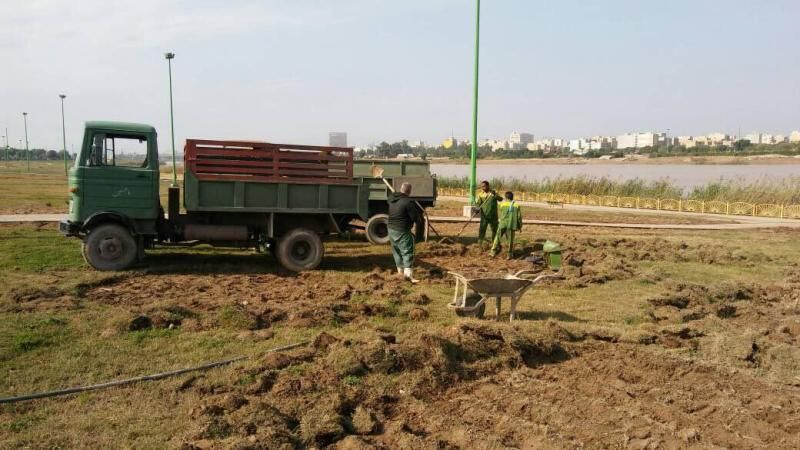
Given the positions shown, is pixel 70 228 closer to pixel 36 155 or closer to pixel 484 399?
pixel 484 399

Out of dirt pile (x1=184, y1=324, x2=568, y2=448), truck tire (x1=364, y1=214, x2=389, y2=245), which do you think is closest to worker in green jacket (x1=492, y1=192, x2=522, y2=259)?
truck tire (x1=364, y1=214, x2=389, y2=245)

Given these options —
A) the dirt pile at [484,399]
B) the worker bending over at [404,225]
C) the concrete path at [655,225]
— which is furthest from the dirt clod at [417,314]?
the concrete path at [655,225]

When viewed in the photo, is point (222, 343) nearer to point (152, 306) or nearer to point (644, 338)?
point (152, 306)

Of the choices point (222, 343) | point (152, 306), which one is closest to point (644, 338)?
point (222, 343)

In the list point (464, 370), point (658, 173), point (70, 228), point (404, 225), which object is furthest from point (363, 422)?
point (658, 173)

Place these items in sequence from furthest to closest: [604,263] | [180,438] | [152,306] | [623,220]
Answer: [623,220], [604,263], [152,306], [180,438]

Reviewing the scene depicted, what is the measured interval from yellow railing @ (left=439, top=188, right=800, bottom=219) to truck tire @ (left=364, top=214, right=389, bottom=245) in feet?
63.2

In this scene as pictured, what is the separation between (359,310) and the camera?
28.0ft

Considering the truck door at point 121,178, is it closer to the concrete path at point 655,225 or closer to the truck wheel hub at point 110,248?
the truck wheel hub at point 110,248

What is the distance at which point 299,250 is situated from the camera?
12.1m

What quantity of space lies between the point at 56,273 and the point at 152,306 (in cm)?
361

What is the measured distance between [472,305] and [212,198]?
5.18 m

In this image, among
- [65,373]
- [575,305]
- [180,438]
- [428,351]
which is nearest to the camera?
[180,438]

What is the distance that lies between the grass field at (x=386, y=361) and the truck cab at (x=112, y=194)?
1.54 ft
